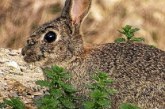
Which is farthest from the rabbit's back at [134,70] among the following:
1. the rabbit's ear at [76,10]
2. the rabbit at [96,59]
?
the rabbit's ear at [76,10]

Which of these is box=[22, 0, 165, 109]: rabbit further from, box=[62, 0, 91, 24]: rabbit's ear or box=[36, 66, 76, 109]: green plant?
box=[36, 66, 76, 109]: green plant

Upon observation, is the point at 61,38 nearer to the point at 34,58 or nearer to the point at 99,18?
the point at 34,58

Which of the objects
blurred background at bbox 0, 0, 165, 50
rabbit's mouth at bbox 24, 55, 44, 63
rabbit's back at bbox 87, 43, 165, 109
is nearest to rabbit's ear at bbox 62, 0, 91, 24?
rabbit's back at bbox 87, 43, 165, 109

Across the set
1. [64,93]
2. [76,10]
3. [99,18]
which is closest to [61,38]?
[76,10]

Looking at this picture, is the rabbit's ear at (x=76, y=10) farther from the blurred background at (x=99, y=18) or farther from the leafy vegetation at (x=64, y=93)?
the blurred background at (x=99, y=18)

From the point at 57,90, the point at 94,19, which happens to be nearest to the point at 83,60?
the point at 57,90
